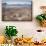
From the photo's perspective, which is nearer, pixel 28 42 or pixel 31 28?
pixel 28 42

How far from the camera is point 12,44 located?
2551 millimetres

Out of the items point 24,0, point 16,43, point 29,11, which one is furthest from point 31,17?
point 16,43

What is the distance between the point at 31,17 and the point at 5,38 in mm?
561

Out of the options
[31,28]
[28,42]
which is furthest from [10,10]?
[28,42]

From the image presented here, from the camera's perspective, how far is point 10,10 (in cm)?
277

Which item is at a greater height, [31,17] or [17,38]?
[31,17]

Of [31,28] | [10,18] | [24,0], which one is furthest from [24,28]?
[24,0]

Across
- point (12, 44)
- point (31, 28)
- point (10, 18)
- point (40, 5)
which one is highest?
point (40, 5)

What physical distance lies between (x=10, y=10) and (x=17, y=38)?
487mm

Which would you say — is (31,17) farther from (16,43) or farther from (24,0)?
(16,43)

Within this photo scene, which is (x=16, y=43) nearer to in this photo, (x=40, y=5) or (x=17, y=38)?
(x=17, y=38)

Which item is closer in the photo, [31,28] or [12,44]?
[12,44]

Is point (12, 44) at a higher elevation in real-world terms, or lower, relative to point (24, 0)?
lower

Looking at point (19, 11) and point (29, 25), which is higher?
point (19, 11)
